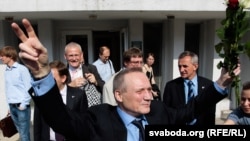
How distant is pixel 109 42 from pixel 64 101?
458cm

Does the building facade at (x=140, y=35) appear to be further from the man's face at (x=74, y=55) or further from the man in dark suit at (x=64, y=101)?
the man in dark suit at (x=64, y=101)

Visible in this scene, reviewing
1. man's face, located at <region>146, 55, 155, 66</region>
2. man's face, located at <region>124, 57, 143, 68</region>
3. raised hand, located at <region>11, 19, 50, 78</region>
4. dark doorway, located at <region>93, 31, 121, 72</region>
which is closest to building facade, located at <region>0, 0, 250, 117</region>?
dark doorway, located at <region>93, 31, 121, 72</region>

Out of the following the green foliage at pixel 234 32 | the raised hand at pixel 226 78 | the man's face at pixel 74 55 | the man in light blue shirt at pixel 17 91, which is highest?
the green foliage at pixel 234 32

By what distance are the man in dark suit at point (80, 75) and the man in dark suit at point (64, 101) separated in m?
0.32

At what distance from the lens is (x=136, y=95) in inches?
60.3

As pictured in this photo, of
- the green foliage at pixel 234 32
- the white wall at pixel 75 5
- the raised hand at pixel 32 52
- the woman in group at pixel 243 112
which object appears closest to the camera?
the raised hand at pixel 32 52

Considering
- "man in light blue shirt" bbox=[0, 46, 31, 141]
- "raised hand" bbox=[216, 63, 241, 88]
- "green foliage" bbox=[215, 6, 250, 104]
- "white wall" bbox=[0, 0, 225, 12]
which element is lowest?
"man in light blue shirt" bbox=[0, 46, 31, 141]

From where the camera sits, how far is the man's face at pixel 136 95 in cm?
153

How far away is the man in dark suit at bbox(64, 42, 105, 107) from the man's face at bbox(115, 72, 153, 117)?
4.89ft

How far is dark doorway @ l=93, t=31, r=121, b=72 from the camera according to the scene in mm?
6992

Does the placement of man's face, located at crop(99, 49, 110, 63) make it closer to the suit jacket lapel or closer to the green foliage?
the suit jacket lapel

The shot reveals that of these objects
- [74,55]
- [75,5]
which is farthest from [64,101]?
[75,5]

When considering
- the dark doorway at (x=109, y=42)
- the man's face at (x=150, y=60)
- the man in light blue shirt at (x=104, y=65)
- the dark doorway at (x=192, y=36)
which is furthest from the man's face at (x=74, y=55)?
the dark doorway at (x=192, y=36)

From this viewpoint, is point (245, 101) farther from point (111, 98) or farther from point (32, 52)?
point (32, 52)
